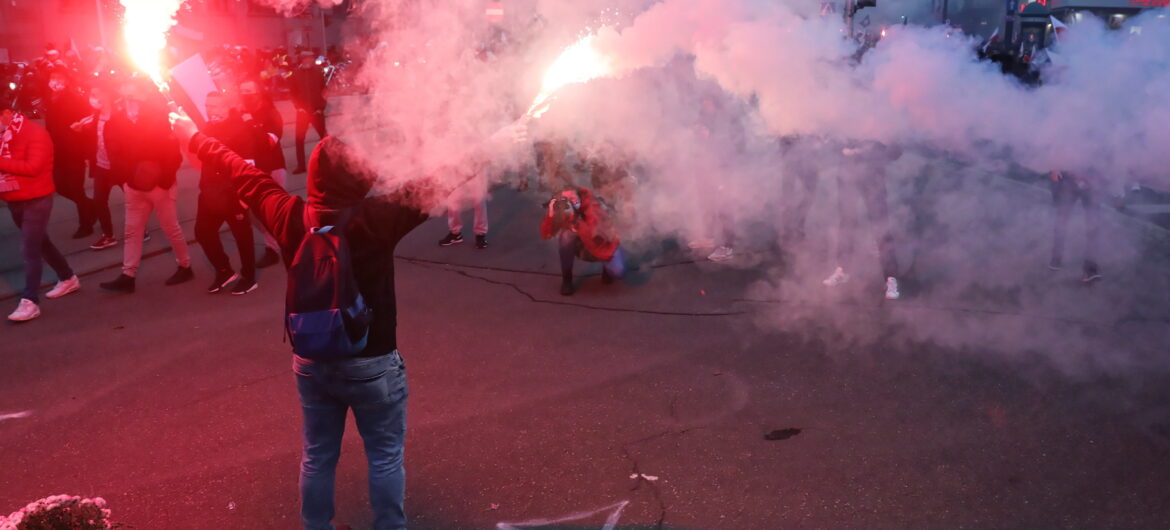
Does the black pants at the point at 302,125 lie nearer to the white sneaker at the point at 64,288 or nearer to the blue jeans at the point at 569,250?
the white sneaker at the point at 64,288

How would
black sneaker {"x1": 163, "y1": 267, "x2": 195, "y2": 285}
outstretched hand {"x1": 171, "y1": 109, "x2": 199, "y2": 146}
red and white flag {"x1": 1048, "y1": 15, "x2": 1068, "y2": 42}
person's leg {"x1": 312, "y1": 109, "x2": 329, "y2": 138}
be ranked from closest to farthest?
outstretched hand {"x1": 171, "y1": 109, "x2": 199, "y2": 146}
red and white flag {"x1": 1048, "y1": 15, "x2": 1068, "y2": 42}
black sneaker {"x1": 163, "y1": 267, "x2": 195, "y2": 285}
person's leg {"x1": 312, "y1": 109, "x2": 329, "y2": 138}

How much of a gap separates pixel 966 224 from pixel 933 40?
4844 millimetres

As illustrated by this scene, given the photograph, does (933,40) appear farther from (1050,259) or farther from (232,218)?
(232,218)

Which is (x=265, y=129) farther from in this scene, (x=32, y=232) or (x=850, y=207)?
(x=850, y=207)

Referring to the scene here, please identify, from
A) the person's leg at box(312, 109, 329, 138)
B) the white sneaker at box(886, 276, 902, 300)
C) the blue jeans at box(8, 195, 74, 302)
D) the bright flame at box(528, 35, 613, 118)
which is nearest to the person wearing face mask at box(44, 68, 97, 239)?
the blue jeans at box(8, 195, 74, 302)

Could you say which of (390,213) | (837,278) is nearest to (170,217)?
(390,213)

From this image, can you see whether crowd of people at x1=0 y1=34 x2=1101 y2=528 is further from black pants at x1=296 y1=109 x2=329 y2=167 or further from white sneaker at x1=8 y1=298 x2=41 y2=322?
black pants at x1=296 y1=109 x2=329 y2=167

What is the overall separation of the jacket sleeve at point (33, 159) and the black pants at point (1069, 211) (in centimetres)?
851

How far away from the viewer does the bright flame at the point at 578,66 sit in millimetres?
5891

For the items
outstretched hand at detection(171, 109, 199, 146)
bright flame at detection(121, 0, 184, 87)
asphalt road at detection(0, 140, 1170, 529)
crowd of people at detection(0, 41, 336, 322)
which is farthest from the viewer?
crowd of people at detection(0, 41, 336, 322)

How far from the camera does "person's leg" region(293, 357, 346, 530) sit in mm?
3254

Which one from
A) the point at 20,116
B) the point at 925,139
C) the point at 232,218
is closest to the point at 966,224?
the point at 925,139

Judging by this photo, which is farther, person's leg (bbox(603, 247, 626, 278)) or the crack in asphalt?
person's leg (bbox(603, 247, 626, 278))

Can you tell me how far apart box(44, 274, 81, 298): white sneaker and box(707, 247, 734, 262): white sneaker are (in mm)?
5899
